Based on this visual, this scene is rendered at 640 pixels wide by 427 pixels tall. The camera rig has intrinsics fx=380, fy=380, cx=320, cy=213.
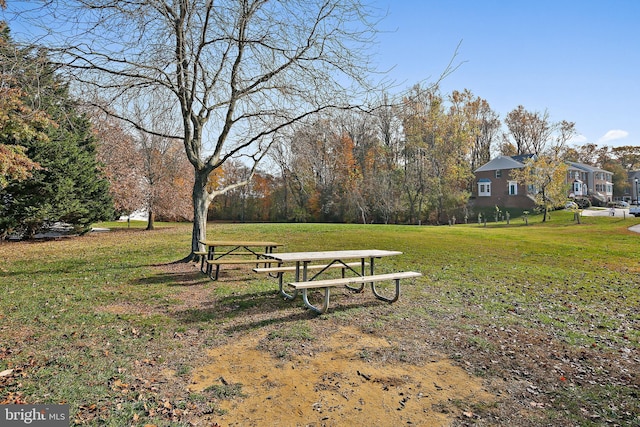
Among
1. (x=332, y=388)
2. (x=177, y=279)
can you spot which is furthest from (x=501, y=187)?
(x=332, y=388)

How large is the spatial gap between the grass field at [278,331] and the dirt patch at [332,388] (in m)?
0.19

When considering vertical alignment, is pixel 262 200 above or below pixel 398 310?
above

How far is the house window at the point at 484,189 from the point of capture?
5172 centimetres

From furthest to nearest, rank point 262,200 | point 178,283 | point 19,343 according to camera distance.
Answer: point 262,200 < point 178,283 < point 19,343

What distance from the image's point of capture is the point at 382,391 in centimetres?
371

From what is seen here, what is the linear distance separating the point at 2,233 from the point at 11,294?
43.8 feet

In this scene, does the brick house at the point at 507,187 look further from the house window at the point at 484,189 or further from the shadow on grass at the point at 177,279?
the shadow on grass at the point at 177,279

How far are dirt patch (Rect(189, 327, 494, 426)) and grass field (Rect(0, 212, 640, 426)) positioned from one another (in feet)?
0.62

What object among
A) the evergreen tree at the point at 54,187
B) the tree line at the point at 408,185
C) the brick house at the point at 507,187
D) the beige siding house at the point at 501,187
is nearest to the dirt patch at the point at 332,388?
the evergreen tree at the point at 54,187

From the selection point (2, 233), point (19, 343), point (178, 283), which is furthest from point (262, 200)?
point (19, 343)

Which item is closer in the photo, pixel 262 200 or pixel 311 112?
pixel 311 112

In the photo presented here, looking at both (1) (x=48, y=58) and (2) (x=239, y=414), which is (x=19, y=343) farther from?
(1) (x=48, y=58)

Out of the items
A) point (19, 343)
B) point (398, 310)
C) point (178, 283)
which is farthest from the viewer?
point (178, 283)

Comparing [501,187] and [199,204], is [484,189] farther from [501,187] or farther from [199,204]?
[199,204]
